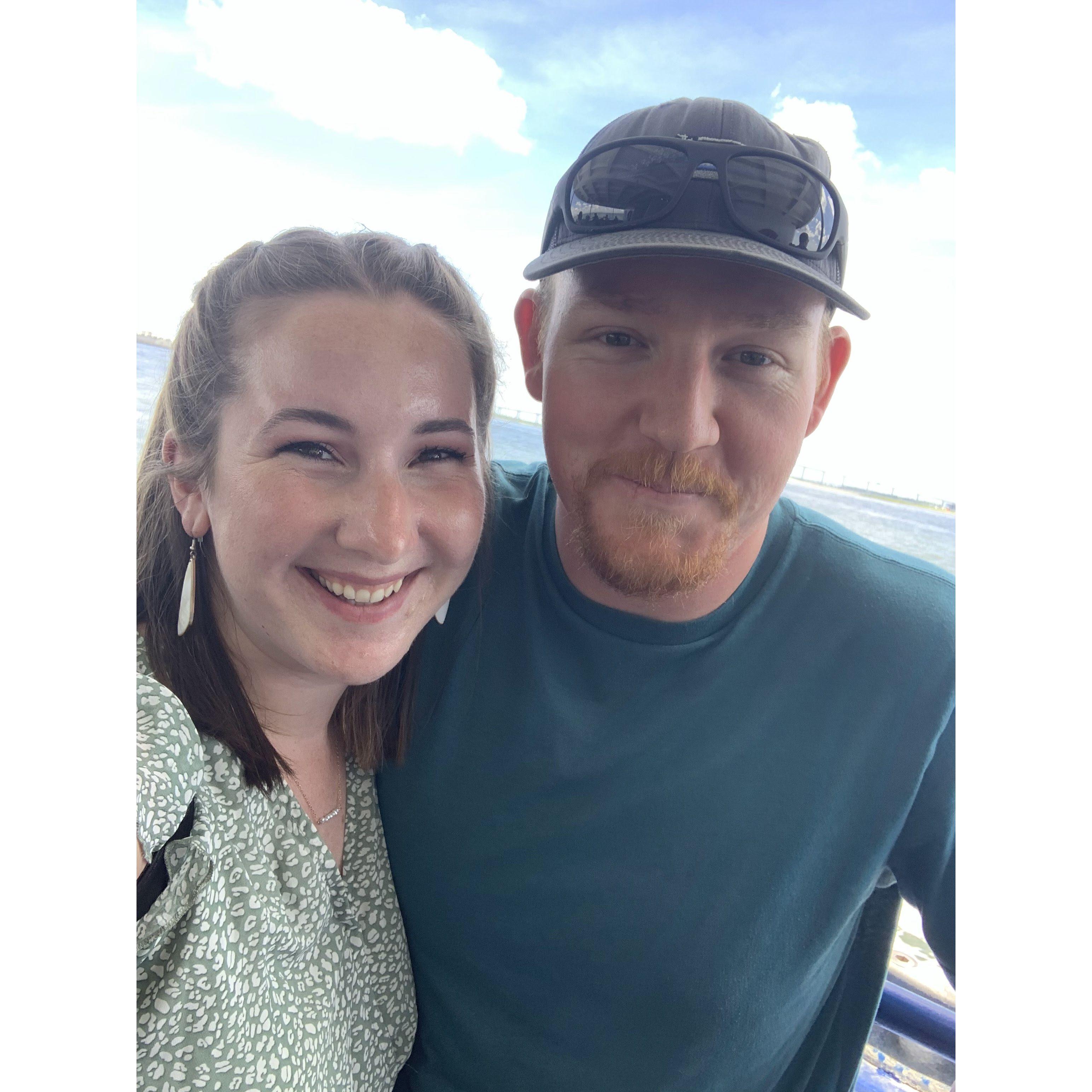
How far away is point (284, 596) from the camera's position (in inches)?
33.4

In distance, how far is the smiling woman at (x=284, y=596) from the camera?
29.5 inches

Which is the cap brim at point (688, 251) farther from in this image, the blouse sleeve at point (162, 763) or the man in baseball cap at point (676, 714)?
the blouse sleeve at point (162, 763)

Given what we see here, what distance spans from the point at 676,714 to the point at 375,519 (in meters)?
0.47

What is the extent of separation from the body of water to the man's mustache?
0.11 metres

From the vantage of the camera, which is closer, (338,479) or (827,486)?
(338,479)

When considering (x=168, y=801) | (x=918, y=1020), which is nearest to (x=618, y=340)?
(x=168, y=801)

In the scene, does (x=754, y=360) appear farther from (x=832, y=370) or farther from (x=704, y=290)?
(x=832, y=370)

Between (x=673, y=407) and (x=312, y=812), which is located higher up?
(x=673, y=407)

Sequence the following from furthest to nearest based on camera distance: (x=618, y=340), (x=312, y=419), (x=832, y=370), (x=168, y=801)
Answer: (x=832, y=370) → (x=618, y=340) → (x=312, y=419) → (x=168, y=801)

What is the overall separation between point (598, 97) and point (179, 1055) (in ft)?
4.63

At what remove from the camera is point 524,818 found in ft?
3.19

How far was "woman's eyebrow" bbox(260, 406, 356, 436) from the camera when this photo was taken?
32.2 inches
